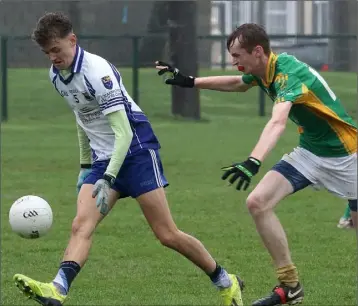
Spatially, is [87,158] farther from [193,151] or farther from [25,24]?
[25,24]

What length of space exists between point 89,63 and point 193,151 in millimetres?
12205

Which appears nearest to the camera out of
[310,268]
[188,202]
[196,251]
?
[196,251]

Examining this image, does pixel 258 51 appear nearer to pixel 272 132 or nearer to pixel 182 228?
pixel 272 132

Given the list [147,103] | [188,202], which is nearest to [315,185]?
[188,202]

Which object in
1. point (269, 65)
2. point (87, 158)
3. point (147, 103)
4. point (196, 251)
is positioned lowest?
point (147, 103)

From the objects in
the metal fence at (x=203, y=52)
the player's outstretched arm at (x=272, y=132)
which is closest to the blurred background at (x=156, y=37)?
the metal fence at (x=203, y=52)

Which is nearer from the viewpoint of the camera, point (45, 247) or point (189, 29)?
point (45, 247)

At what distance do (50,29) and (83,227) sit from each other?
4.33ft

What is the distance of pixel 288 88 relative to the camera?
283 inches

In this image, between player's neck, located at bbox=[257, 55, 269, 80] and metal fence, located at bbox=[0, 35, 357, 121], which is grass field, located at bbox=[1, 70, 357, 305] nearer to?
player's neck, located at bbox=[257, 55, 269, 80]

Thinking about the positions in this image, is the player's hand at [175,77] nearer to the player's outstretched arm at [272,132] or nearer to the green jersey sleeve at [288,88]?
the green jersey sleeve at [288,88]

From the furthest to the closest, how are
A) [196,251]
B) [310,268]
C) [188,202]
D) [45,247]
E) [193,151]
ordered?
[193,151] < [188,202] < [45,247] < [310,268] < [196,251]

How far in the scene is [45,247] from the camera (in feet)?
33.5

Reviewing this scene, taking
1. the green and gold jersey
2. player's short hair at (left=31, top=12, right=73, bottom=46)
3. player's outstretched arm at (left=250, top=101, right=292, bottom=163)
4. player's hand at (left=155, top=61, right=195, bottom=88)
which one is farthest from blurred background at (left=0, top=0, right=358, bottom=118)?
player's outstretched arm at (left=250, top=101, right=292, bottom=163)
